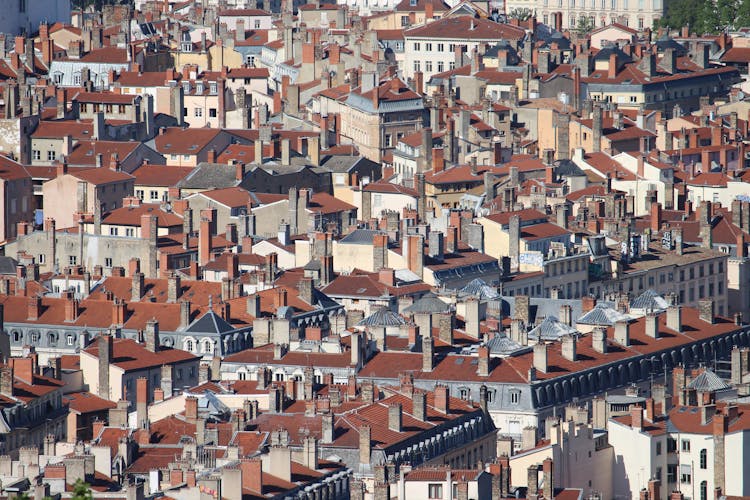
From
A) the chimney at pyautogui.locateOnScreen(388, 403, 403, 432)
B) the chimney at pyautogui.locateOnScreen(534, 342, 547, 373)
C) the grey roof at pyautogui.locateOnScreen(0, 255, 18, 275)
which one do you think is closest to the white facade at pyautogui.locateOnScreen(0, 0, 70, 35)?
the grey roof at pyautogui.locateOnScreen(0, 255, 18, 275)

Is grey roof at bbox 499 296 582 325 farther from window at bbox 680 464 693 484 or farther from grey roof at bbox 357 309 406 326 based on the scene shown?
window at bbox 680 464 693 484

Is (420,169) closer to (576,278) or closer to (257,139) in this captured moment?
(257,139)

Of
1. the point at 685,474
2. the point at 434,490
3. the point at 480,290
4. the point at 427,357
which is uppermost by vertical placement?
the point at 434,490

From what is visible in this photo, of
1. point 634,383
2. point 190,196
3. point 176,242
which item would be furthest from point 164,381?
point 190,196

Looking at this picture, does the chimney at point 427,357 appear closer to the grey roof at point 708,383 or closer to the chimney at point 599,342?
the chimney at point 599,342

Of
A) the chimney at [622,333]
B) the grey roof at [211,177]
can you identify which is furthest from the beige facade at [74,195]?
the chimney at [622,333]

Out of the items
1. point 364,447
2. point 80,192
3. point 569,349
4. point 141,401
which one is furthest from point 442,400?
point 80,192

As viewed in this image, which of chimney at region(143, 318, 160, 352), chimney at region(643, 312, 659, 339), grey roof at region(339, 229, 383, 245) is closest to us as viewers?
chimney at region(143, 318, 160, 352)

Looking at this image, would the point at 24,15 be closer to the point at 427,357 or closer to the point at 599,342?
the point at 599,342
